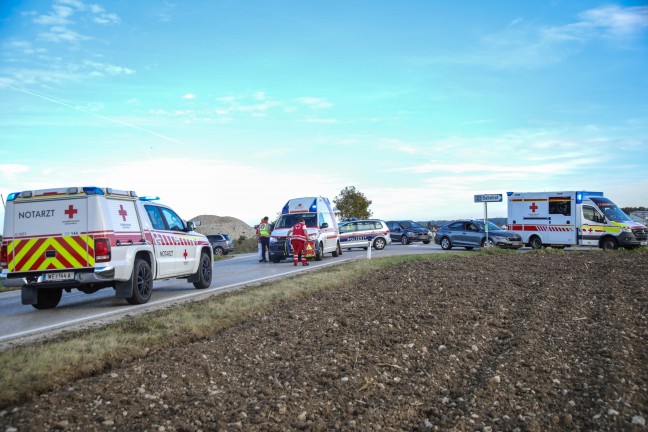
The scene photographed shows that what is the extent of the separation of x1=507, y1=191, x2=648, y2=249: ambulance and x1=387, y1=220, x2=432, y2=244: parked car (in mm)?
12009

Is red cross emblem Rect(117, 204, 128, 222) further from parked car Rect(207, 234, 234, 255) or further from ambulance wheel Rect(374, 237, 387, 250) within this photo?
parked car Rect(207, 234, 234, 255)

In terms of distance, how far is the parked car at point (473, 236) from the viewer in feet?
93.5

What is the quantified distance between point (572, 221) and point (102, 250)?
2311 centimetres

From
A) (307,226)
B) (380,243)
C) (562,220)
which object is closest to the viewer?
(307,226)

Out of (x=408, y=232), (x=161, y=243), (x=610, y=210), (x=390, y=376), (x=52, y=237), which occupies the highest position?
(x=610, y=210)

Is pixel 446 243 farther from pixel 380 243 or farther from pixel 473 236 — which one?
pixel 380 243

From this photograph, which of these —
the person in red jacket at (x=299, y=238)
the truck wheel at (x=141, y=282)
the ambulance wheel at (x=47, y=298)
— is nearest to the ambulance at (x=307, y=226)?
the person in red jacket at (x=299, y=238)

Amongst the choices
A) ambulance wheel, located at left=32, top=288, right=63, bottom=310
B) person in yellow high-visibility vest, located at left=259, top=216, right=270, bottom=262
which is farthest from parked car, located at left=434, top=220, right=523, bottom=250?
ambulance wheel, located at left=32, top=288, right=63, bottom=310

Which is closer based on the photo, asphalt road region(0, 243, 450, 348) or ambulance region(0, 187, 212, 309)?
asphalt road region(0, 243, 450, 348)

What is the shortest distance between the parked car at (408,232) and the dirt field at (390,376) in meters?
32.5

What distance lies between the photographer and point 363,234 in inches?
1294

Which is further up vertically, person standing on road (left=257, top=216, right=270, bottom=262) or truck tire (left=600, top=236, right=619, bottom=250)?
person standing on road (left=257, top=216, right=270, bottom=262)

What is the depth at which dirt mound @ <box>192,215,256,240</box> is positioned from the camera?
8822 centimetres

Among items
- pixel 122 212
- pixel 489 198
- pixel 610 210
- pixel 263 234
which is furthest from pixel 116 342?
pixel 610 210
